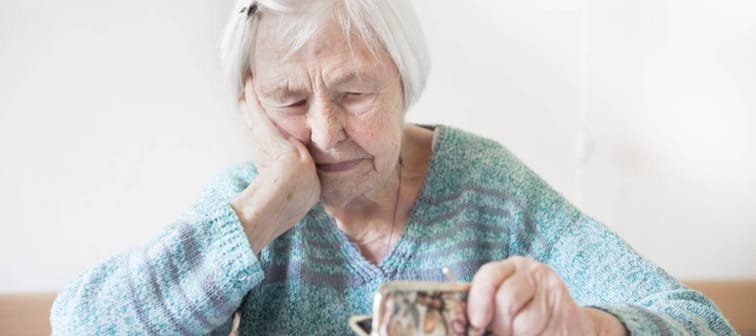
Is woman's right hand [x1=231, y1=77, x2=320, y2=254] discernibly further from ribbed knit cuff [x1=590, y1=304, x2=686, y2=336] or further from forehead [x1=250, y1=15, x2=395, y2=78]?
ribbed knit cuff [x1=590, y1=304, x2=686, y2=336]

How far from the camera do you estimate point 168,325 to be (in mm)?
894

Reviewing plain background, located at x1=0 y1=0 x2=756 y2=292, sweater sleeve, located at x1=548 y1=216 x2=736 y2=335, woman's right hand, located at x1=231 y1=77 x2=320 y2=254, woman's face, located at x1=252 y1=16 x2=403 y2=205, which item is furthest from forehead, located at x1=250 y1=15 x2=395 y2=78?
plain background, located at x1=0 y1=0 x2=756 y2=292

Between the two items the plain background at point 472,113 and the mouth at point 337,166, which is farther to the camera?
the plain background at point 472,113

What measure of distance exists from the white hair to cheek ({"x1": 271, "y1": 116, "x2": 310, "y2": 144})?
11cm

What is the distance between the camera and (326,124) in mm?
987

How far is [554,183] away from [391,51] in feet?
3.66

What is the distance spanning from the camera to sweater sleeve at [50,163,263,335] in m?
0.89

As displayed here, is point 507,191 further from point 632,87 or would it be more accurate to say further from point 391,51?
point 632,87

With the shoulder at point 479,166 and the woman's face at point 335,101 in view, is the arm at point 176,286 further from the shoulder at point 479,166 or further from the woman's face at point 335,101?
the shoulder at point 479,166

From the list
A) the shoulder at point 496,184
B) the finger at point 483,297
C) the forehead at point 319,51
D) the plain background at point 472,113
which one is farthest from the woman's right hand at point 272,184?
the plain background at point 472,113

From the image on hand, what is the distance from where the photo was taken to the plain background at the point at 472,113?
1.69 m

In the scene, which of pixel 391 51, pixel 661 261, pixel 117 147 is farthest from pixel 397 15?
pixel 661 261

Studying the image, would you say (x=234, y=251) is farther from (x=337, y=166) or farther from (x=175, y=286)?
(x=337, y=166)

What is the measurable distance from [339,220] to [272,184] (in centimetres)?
20
